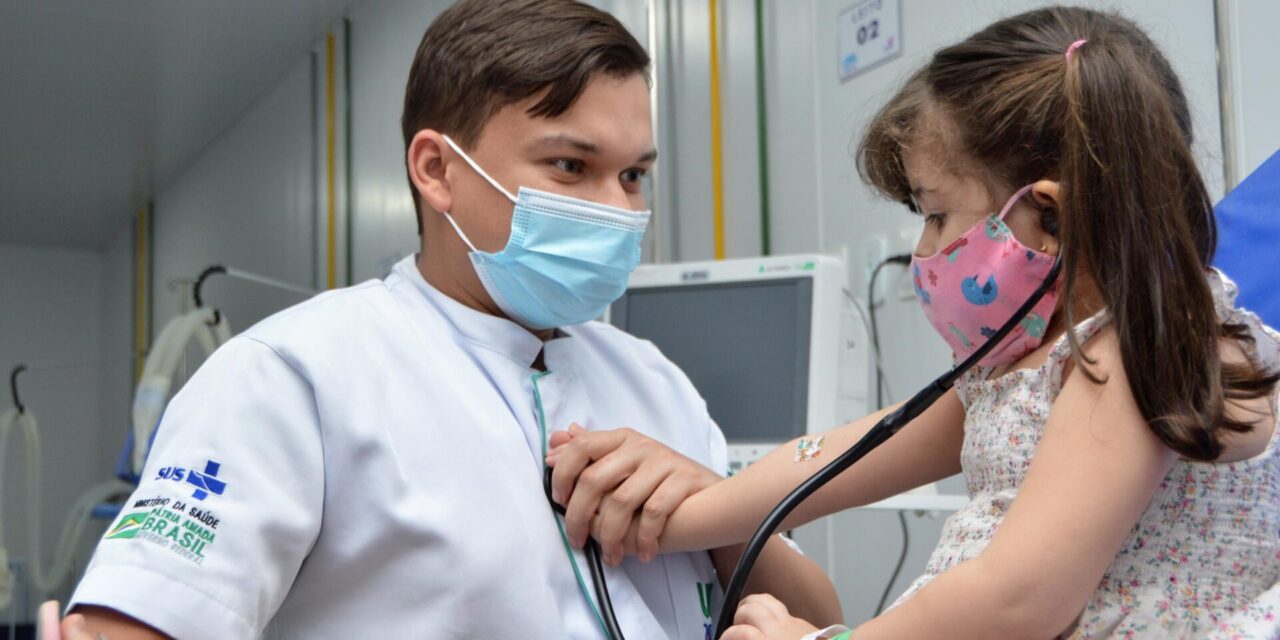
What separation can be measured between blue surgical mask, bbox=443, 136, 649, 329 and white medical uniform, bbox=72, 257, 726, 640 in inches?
3.0

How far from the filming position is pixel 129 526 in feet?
2.88

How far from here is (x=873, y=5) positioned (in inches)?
101

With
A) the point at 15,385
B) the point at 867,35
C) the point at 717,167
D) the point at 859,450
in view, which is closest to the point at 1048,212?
the point at 859,450

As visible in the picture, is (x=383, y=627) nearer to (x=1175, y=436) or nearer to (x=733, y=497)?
(x=733, y=497)

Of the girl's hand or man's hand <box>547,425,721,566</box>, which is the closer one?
the girl's hand

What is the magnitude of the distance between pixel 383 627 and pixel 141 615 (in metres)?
0.19

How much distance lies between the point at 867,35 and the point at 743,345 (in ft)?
2.48

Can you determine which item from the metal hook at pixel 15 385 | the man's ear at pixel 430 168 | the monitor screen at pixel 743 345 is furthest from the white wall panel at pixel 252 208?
the man's ear at pixel 430 168

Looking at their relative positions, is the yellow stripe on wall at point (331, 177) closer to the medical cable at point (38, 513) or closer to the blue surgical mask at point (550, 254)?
the medical cable at point (38, 513)

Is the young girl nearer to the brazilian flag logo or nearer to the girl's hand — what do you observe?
the girl's hand

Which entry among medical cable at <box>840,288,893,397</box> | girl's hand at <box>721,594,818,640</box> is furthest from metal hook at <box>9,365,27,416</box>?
girl's hand at <box>721,594,818,640</box>

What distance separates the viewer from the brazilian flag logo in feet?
2.86

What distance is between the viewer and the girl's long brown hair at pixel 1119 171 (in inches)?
28.9

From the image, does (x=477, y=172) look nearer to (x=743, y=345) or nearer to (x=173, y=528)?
(x=173, y=528)
